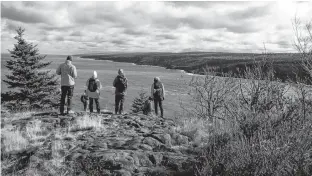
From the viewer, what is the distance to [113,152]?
5492mm

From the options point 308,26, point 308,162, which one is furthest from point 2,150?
point 308,26

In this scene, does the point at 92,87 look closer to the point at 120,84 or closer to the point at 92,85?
the point at 92,85

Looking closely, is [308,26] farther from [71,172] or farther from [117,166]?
[71,172]

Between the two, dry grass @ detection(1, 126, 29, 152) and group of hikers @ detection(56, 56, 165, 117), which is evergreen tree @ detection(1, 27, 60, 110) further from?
dry grass @ detection(1, 126, 29, 152)

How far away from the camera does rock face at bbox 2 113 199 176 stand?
4930mm

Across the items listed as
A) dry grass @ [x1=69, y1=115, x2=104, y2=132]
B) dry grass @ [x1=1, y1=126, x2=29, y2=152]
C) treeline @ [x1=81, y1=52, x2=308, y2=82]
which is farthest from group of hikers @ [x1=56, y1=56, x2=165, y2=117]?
treeline @ [x1=81, y1=52, x2=308, y2=82]

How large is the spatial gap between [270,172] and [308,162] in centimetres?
80

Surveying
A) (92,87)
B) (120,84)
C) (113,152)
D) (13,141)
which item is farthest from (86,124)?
(113,152)

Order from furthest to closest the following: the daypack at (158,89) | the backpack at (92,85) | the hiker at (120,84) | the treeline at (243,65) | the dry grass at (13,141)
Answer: the daypack at (158,89)
the hiker at (120,84)
the backpack at (92,85)
the treeline at (243,65)
the dry grass at (13,141)

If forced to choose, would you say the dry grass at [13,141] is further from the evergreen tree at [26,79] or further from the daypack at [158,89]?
the evergreen tree at [26,79]

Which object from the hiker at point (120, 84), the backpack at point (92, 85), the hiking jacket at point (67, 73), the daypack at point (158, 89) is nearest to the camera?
the hiking jacket at point (67, 73)

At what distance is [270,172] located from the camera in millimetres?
3832

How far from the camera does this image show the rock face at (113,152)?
4930 millimetres

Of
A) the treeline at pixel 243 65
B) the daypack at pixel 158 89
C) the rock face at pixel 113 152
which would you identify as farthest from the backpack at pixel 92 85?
the treeline at pixel 243 65
